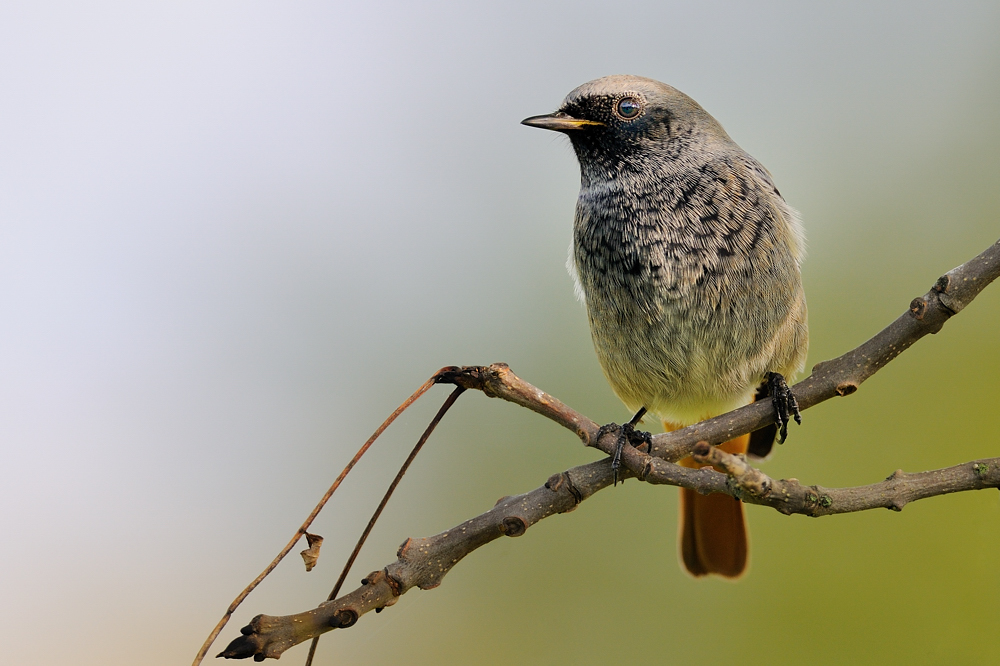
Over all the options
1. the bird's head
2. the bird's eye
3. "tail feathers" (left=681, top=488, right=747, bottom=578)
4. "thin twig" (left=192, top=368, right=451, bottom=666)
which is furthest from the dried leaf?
"tail feathers" (left=681, top=488, right=747, bottom=578)

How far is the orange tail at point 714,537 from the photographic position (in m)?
2.20

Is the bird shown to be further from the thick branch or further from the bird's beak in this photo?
the thick branch

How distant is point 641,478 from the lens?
4.35 feet

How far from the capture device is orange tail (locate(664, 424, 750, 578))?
2201 mm

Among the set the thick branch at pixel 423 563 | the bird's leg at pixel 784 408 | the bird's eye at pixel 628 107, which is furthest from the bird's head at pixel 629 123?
the thick branch at pixel 423 563

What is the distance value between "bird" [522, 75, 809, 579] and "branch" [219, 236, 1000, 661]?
1.18 ft

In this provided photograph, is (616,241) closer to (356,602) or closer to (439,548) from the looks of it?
(439,548)

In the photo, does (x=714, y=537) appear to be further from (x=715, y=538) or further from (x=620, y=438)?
(x=620, y=438)

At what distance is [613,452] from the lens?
1.36 meters

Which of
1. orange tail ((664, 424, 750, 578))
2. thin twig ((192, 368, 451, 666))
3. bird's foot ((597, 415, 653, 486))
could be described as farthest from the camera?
orange tail ((664, 424, 750, 578))

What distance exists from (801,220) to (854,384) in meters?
0.76

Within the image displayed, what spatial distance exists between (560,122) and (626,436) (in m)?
0.74

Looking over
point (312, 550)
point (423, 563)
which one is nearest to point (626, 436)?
point (423, 563)

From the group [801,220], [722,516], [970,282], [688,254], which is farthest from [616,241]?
[722,516]
